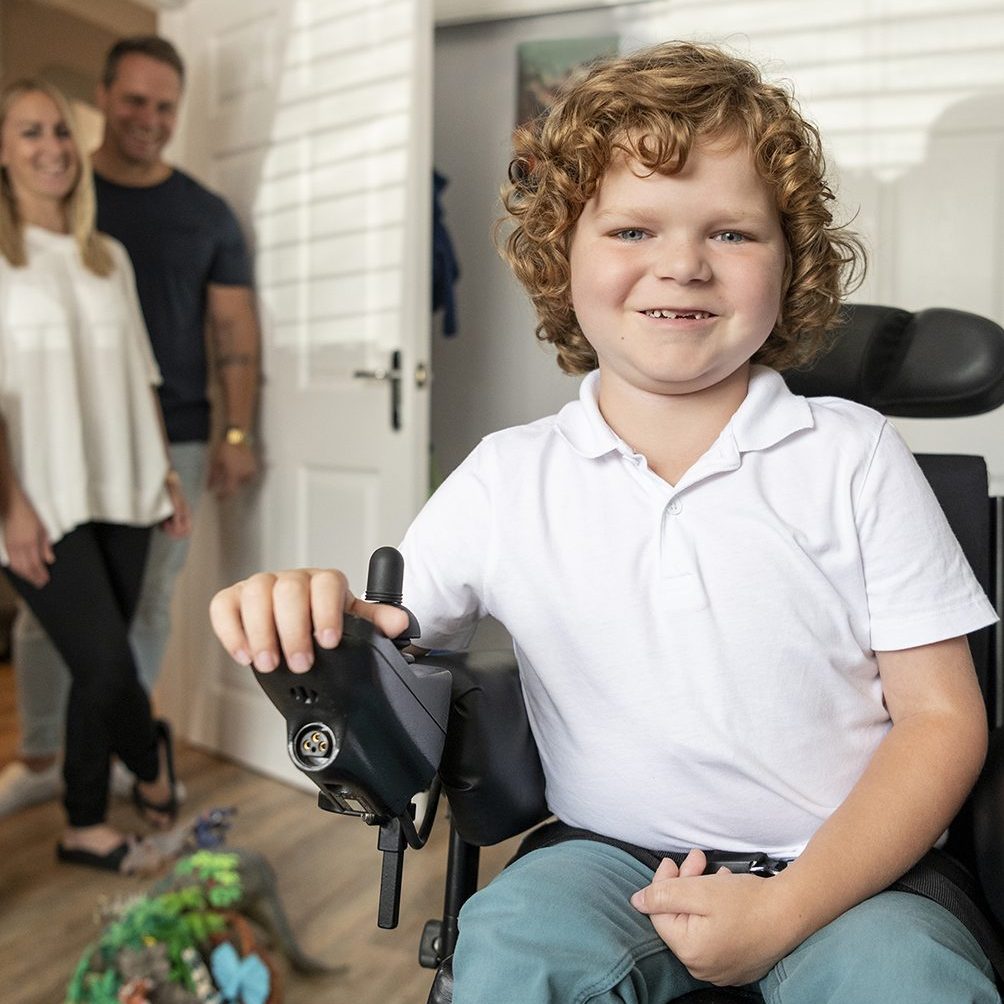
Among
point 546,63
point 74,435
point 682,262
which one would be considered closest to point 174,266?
point 74,435

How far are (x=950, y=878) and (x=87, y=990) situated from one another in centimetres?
130

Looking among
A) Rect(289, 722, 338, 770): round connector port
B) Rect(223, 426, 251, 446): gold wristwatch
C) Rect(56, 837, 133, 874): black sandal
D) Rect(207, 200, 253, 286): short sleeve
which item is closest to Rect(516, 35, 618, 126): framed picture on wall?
Rect(207, 200, 253, 286): short sleeve

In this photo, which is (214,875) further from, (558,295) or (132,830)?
(558,295)

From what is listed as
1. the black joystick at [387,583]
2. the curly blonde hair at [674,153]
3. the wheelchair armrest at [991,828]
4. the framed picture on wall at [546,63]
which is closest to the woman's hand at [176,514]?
the framed picture on wall at [546,63]

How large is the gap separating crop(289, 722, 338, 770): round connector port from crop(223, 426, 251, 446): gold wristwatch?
2323 mm

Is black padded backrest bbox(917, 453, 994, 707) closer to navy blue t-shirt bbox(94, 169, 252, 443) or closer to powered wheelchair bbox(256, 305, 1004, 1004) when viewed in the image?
powered wheelchair bbox(256, 305, 1004, 1004)

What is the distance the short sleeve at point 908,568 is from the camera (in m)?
0.90

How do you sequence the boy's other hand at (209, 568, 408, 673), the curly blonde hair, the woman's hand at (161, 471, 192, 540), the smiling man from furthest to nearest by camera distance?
the smiling man, the woman's hand at (161, 471, 192, 540), the curly blonde hair, the boy's other hand at (209, 568, 408, 673)

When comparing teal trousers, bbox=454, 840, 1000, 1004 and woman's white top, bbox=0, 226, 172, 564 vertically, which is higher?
woman's white top, bbox=0, 226, 172, 564

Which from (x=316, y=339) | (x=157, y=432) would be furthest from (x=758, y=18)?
(x=157, y=432)

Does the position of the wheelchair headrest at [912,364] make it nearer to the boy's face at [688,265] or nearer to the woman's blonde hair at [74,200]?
the boy's face at [688,265]

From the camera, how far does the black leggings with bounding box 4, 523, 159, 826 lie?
2420 millimetres

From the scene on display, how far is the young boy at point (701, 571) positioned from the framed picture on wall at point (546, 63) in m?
2.30

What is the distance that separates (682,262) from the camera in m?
0.90
